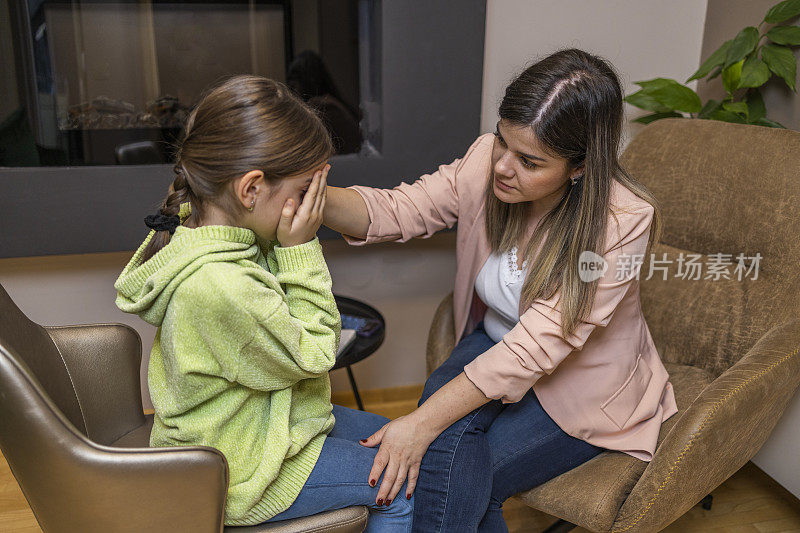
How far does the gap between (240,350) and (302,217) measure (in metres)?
0.21

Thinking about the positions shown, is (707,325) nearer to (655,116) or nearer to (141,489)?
(655,116)

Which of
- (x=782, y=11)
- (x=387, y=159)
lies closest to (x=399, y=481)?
(x=387, y=159)

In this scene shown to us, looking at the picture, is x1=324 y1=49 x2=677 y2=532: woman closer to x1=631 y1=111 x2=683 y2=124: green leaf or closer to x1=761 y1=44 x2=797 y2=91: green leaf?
x1=761 y1=44 x2=797 y2=91: green leaf

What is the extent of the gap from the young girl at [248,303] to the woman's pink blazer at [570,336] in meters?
0.33

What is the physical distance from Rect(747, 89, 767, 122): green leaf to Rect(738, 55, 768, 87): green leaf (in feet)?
0.26

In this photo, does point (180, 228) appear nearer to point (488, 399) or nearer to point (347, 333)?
point (488, 399)

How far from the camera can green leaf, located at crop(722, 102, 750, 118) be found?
1.78 meters

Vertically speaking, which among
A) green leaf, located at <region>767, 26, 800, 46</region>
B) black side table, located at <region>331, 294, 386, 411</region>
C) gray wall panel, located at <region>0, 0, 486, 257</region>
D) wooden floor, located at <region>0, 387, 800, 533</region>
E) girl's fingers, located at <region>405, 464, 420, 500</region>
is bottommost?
wooden floor, located at <region>0, 387, 800, 533</region>

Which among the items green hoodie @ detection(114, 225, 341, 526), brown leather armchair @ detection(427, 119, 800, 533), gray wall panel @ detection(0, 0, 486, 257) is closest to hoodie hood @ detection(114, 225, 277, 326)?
green hoodie @ detection(114, 225, 341, 526)

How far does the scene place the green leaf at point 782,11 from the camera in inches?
62.3

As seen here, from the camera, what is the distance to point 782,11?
1.61m

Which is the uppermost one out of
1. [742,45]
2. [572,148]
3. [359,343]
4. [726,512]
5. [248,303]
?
[742,45]

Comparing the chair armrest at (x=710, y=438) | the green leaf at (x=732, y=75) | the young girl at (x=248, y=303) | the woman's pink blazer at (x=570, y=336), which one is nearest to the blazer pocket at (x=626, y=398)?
the woman's pink blazer at (x=570, y=336)

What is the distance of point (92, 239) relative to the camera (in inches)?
67.2
